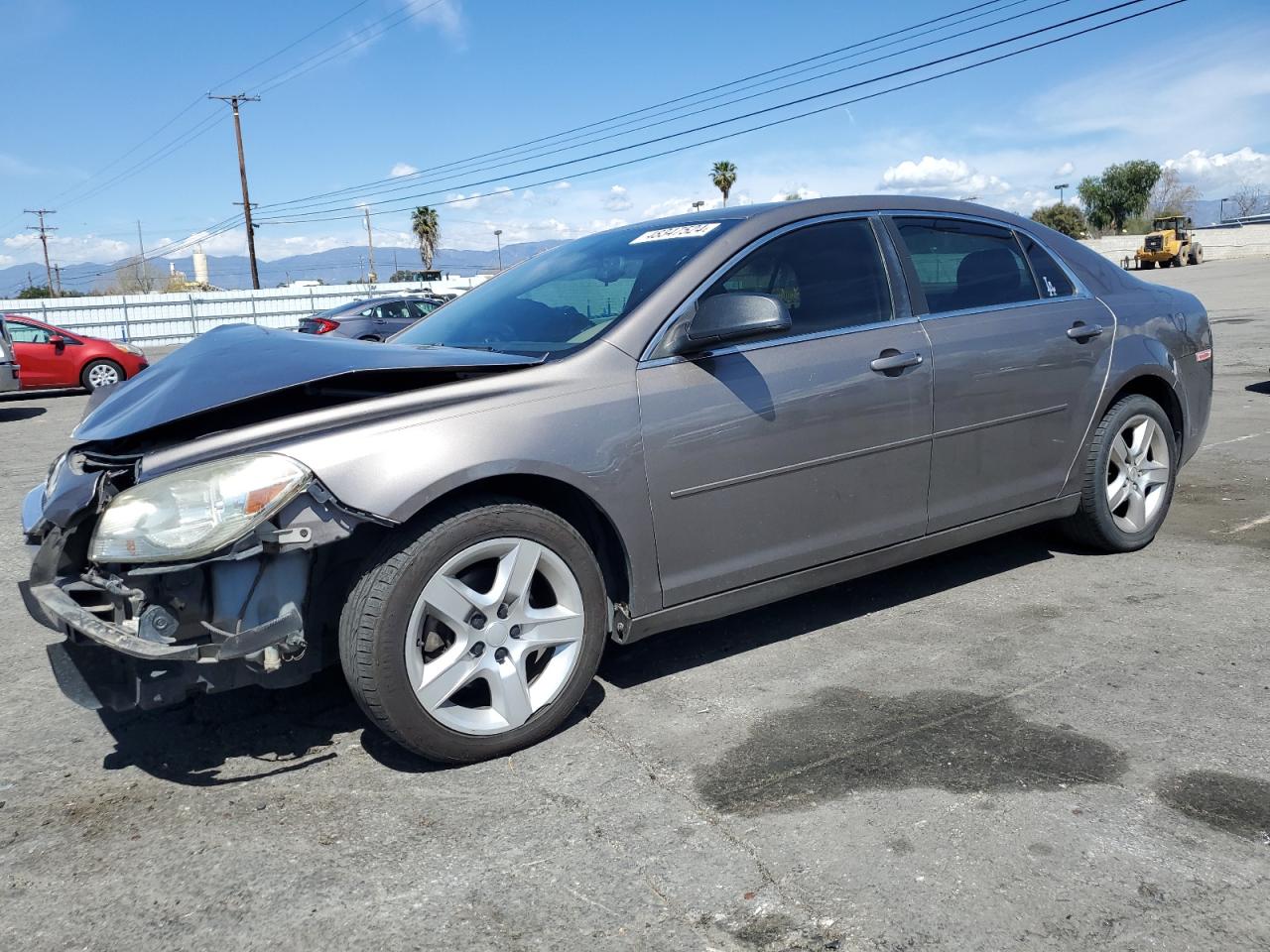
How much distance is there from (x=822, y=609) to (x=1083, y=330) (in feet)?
5.47

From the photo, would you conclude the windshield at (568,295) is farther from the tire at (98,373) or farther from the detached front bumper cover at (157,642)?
the tire at (98,373)

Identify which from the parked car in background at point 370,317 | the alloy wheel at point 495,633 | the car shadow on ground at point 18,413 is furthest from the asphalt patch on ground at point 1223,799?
the parked car in background at point 370,317

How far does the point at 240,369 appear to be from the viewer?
3104 mm

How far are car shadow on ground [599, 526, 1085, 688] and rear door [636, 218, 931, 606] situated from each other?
531 millimetres

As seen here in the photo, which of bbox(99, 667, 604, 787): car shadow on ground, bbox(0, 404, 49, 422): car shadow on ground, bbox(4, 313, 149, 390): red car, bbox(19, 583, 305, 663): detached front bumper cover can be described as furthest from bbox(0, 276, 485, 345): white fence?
bbox(19, 583, 305, 663): detached front bumper cover

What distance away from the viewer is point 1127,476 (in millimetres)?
4824

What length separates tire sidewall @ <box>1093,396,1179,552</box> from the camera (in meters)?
4.64

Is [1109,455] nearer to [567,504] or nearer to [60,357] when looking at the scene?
[567,504]

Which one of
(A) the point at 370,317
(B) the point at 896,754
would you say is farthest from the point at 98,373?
(B) the point at 896,754

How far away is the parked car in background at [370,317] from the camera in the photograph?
19031mm

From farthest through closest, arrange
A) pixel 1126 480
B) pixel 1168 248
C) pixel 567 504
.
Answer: pixel 1168 248, pixel 1126 480, pixel 567 504

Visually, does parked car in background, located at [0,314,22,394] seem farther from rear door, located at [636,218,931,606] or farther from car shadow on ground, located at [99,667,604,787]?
rear door, located at [636,218,931,606]

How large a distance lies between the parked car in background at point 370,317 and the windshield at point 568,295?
47.1 feet

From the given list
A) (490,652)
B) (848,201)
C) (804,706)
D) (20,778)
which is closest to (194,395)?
(490,652)
